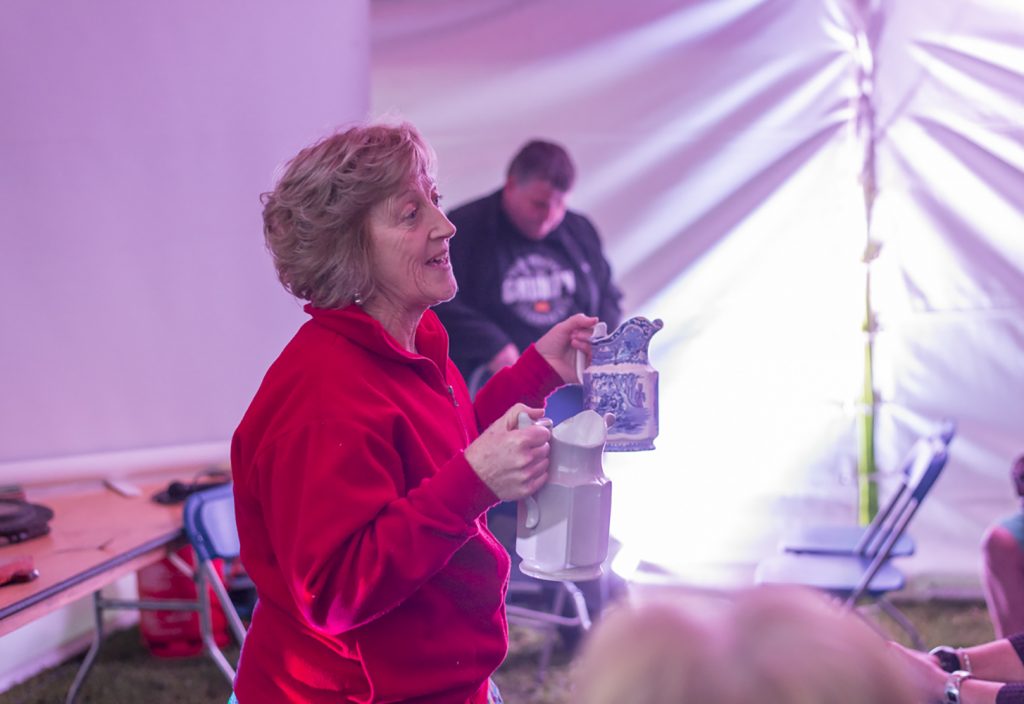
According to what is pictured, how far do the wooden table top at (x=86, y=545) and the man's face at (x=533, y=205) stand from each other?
148 centimetres

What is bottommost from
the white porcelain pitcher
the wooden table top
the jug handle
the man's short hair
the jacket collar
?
the wooden table top

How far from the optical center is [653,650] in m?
0.67

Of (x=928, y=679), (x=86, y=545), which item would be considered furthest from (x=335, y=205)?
(x=86, y=545)

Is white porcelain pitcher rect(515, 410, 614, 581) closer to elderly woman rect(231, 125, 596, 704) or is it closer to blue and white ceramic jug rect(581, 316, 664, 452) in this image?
elderly woman rect(231, 125, 596, 704)

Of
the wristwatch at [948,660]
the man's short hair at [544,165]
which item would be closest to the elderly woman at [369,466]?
the wristwatch at [948,660]

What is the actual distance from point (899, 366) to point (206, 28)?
9.76 ft

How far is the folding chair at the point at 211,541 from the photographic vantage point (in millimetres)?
2783

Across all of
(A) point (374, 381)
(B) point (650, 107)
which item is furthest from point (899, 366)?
(A) point (374, 381)

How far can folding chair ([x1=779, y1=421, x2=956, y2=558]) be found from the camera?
130 inches

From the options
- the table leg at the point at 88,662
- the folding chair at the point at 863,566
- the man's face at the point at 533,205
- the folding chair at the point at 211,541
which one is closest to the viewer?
the folding chair at the point at 211,541

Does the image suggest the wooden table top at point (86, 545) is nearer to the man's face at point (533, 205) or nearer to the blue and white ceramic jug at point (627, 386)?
the blue and white ceramic jug at point (627, 386)

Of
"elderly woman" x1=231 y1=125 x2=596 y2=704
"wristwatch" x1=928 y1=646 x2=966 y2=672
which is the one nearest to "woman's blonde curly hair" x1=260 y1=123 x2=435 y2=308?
"elderly woman" x1=231 y1=125 x2=596 y2=704

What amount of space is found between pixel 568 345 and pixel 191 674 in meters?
2.53

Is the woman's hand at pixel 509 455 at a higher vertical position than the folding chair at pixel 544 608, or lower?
higher
